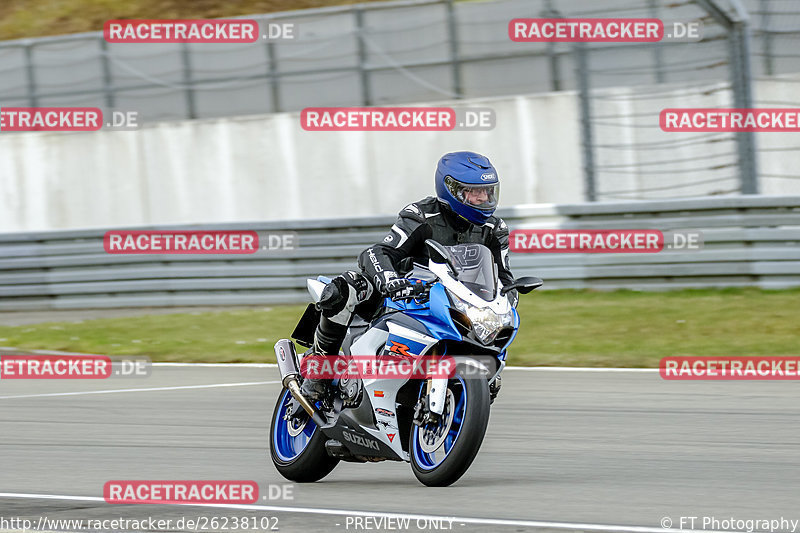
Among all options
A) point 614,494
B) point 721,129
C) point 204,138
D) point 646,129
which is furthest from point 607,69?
point 614,494

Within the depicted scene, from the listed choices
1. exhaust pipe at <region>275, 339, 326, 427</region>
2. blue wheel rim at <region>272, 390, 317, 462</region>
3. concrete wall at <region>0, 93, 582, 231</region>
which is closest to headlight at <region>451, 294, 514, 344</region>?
exhaust pipe at <region>275, 339, 326, 427</region>

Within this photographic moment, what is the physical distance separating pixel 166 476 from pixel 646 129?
12.5 meters

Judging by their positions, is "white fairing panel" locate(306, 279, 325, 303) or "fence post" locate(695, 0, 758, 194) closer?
"white fairing panel" locate(306, 279, 325, 303)

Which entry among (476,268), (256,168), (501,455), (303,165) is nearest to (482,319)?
(476,268)

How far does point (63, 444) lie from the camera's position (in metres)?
8.78

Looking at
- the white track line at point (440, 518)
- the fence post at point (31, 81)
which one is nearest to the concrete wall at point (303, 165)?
the fence post at point (31, 81)

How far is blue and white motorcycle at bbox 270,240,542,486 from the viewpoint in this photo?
6.21 meters

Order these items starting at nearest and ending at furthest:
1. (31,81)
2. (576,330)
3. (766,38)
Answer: (576,330)
(766,38)
(31,81)

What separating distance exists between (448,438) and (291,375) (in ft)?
4.44

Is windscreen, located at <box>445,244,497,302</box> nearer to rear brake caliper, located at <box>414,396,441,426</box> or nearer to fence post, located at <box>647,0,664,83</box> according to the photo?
rear brake caliper, located at <box>414,396,441,426</box>

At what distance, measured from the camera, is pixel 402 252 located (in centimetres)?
679

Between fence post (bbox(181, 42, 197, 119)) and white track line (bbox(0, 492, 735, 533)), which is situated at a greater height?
fence post (bbox(181, 42, 197, 119))

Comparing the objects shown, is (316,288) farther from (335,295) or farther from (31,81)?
(31,81)

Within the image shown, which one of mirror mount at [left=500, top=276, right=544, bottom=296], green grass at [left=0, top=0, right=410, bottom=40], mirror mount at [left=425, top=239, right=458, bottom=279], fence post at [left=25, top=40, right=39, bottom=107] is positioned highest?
green grass at [left=0, top=0, right=410, bottom=40]
